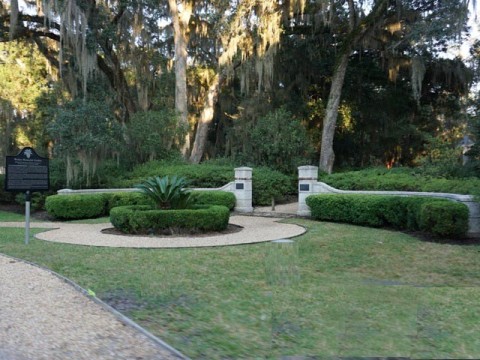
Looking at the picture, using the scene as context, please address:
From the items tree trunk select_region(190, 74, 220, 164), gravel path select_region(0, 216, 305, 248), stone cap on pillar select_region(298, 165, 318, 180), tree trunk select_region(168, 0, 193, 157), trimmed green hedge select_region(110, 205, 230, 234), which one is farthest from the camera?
tree trunk select_region(190, 74, 220, 164)

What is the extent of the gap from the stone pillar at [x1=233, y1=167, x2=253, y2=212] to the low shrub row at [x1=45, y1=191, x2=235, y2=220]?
1.11 ft

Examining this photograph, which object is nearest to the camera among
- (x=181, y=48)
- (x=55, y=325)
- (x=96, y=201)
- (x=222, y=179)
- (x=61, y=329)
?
(x=61, y=329)

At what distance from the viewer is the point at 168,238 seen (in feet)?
34.5

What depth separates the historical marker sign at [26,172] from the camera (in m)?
9.48

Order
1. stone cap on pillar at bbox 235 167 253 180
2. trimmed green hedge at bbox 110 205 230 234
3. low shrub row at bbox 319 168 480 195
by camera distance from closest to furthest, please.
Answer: trimmed green hedge at bbox 110 205 230 234, low shrub row at bbox 319 168 480 195, stone cap on pillar at bbox 235 167 253 180

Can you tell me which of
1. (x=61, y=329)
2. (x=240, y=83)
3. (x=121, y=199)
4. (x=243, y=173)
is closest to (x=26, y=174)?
(x=61, y=329)

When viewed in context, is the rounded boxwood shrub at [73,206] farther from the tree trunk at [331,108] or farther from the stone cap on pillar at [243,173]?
the tree trunk at [331,108]

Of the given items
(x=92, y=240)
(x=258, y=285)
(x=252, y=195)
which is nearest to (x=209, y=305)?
(x=258, y=285)

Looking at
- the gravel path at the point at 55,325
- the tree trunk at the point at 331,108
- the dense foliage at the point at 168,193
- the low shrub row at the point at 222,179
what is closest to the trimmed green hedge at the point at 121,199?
the low shrub row at the point at 222,179

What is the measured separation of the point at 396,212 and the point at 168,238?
5.89 meters

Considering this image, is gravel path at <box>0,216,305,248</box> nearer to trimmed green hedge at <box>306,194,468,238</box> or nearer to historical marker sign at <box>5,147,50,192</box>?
historical marker sign at <box>5,147,50,192</box>

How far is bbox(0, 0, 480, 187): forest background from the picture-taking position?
18406 mm

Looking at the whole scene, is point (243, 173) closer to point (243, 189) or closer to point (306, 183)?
point (243, 189)

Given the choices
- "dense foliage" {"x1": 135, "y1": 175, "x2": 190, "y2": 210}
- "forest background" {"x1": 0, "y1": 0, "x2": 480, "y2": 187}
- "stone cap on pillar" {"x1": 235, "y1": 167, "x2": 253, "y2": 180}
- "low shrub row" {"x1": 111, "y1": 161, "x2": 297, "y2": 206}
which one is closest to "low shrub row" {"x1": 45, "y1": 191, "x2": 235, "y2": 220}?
"stone cap on pillar" {"x1": 235, "y1": 167, "x2": 253, "y2": 180}
